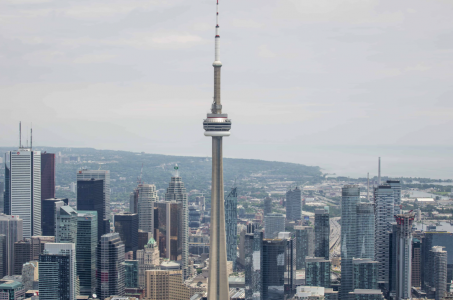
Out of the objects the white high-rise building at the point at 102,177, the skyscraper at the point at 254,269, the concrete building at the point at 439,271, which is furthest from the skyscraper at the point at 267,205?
the concrete building at the point at 439,271

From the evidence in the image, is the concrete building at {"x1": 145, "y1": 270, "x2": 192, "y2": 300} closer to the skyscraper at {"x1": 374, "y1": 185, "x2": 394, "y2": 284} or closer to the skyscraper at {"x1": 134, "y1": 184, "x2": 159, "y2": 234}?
the skyscraper at {"x1": 134, "y1": 184, "x2": 159, "y2": 234}

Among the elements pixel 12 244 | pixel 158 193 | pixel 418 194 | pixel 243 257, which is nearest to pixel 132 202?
pixel 158 193

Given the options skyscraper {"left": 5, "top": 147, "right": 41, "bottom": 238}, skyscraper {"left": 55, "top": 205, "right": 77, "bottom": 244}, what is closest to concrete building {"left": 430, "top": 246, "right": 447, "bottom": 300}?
skyscraper {"left": 55, "top": 205, "right": 77, "bottom": 244}

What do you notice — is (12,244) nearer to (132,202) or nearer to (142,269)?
(142,269)

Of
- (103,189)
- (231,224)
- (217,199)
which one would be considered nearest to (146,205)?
(103,189)

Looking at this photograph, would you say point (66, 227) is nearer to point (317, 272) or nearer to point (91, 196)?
point (91, 196)
